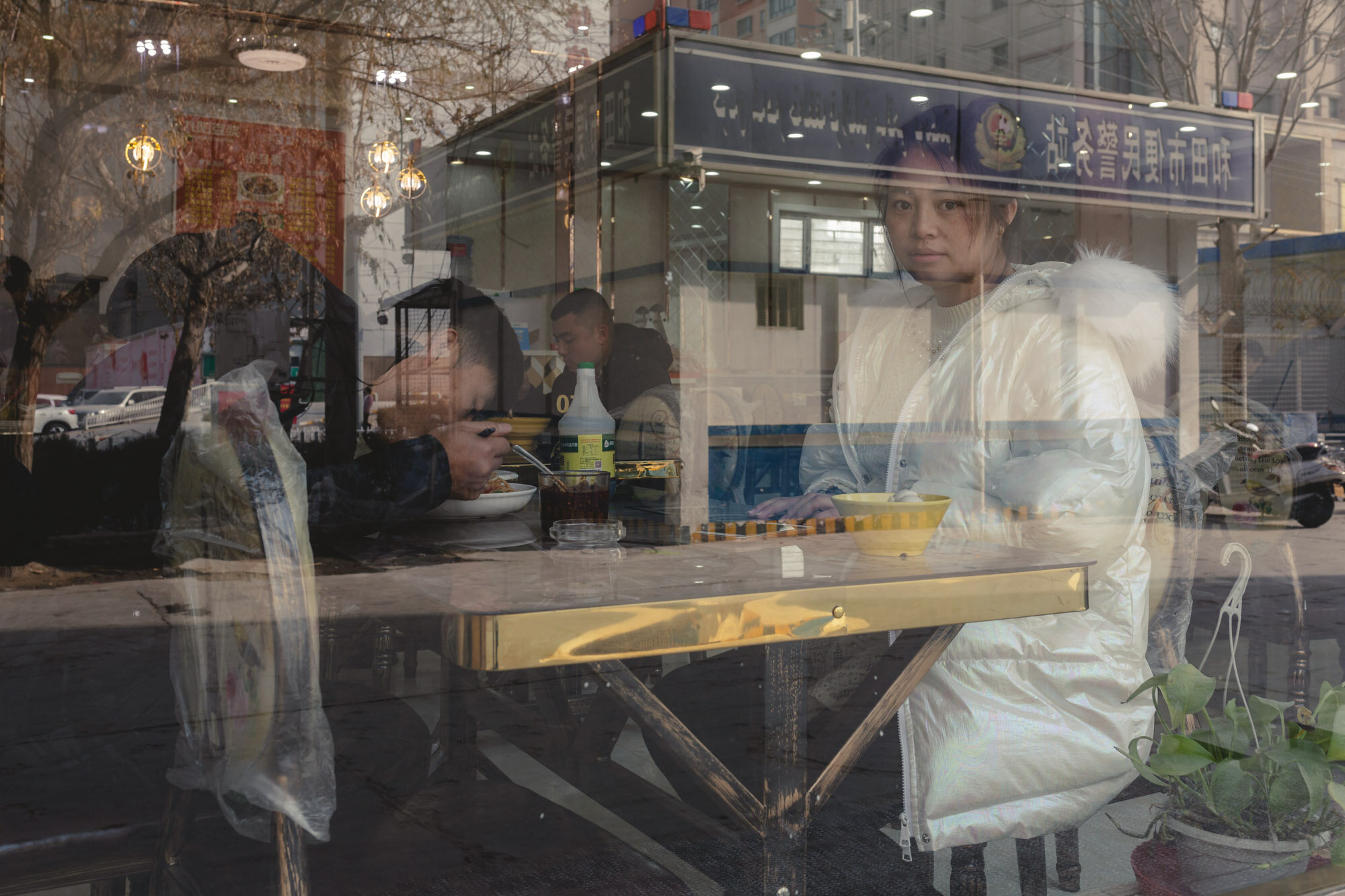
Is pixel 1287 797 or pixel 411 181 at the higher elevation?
pixel 411 181

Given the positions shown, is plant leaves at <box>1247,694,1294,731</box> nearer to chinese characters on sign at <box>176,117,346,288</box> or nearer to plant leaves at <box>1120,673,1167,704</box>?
plant leaves at <box>1120,673,1167,704</box>

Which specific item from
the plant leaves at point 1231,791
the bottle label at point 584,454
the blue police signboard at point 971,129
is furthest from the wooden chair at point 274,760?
the blue police signboard at point 971,129

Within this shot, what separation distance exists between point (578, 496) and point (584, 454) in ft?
0.91

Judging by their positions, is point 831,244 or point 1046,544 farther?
point 831,244

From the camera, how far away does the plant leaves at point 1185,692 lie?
1701 millimetres

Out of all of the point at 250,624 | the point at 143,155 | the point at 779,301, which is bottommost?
the point at 250,624

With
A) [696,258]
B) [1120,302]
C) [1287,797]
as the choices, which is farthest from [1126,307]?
[696,258]

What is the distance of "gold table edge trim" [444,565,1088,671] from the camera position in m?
1.01

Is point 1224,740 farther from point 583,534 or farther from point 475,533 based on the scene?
point 475,533

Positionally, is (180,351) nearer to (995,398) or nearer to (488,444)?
(488,444)

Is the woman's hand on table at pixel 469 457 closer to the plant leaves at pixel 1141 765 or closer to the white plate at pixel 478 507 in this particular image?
the white plate at pixel 478 507

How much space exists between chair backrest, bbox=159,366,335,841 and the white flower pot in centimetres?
126

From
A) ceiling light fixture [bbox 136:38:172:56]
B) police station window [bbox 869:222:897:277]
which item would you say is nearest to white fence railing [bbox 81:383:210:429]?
ceiling light fixture [bbox 136:38:172:56]

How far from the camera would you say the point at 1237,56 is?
228 cm
